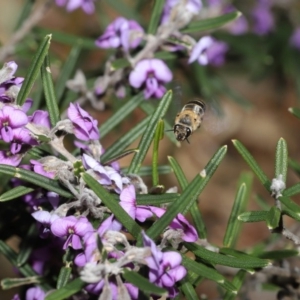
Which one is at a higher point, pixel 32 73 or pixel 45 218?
pixel 32 73

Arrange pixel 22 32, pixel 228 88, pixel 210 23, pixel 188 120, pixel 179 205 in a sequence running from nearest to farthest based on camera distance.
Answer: pixel 179 205 < pixel 188 120 < pixel 210 23 < pixel 22 32 < pixel 228 88

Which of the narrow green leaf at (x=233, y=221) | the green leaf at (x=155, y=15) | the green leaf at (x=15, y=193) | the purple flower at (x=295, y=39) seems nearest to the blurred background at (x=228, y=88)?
the purple flower at (x=295, y=39)

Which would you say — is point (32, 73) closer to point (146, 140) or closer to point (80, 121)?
point (80, 121)

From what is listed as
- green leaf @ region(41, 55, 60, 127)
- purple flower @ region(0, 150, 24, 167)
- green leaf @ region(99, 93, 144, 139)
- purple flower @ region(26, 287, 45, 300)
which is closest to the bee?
green leaf @ region(99, 93, 144, 139)

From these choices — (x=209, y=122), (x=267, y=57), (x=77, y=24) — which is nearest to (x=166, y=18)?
(x=209, y=122)

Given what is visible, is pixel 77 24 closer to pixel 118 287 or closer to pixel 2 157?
pixel 2 157

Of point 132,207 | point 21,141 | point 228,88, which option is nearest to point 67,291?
point 132,207

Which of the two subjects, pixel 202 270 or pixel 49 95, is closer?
pixel 202 270

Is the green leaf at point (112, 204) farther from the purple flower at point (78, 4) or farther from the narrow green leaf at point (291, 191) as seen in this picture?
the purple flower at point (78, 4)
